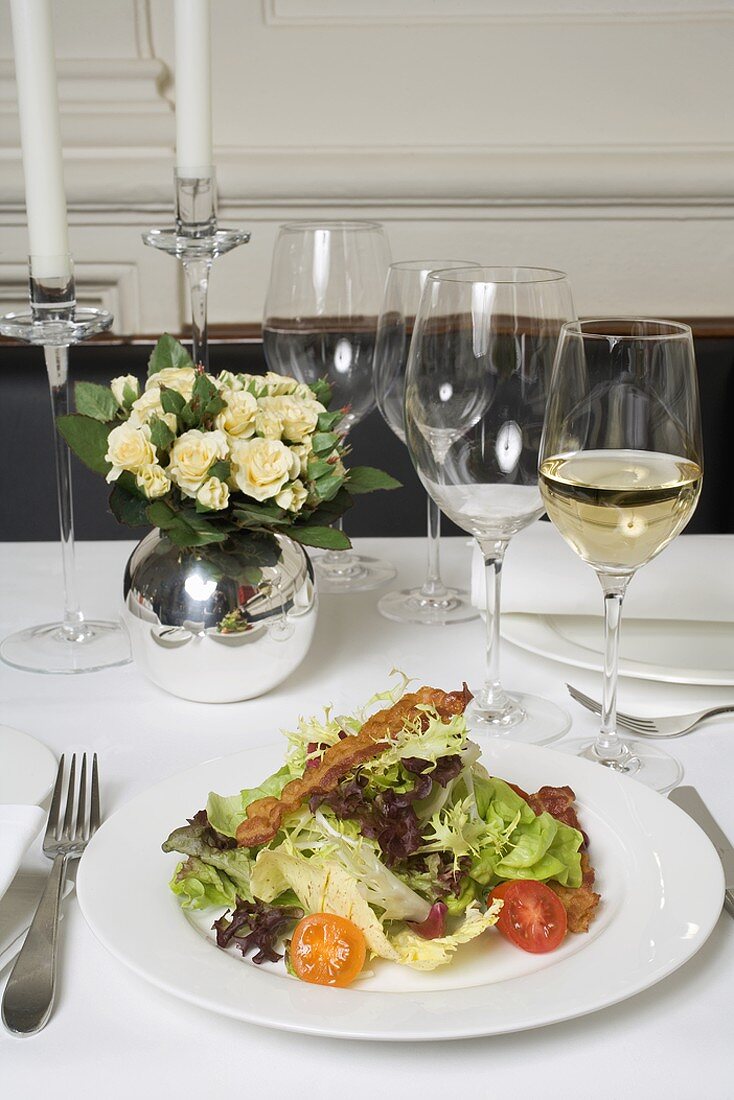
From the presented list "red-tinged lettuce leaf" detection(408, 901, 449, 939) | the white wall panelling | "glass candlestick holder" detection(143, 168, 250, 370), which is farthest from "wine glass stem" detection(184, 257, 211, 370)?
the white wall panelling

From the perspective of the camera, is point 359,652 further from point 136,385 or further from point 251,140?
point 251,140

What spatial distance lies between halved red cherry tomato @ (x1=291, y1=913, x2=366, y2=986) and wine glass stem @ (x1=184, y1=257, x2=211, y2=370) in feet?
2.37

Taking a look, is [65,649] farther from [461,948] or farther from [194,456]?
[461,948]

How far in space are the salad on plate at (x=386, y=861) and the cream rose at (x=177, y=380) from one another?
39 cm

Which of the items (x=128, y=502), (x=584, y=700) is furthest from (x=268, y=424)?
(x=584, y=700)

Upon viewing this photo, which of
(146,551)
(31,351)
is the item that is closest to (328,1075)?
(146,551)

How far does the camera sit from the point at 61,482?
3.75ft

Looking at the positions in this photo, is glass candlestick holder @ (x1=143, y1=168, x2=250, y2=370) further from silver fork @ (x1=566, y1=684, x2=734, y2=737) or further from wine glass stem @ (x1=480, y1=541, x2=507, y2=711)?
silver fork @ (x1=566, y1=684, x2=734, y2=737)

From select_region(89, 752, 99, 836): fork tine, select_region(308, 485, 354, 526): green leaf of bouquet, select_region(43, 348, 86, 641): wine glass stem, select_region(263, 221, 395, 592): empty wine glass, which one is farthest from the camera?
select_region(263, 221, 395, 592): empty wine glass

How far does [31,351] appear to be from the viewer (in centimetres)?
190

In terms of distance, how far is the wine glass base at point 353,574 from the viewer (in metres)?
1.30

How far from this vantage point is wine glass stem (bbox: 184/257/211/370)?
3.93 ft

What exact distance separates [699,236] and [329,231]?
148 centimetres

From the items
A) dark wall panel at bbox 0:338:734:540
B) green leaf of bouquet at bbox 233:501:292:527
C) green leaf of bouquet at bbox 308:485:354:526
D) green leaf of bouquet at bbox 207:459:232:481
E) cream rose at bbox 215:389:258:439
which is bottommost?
dark wall panel at bbox 0:338:734:540
